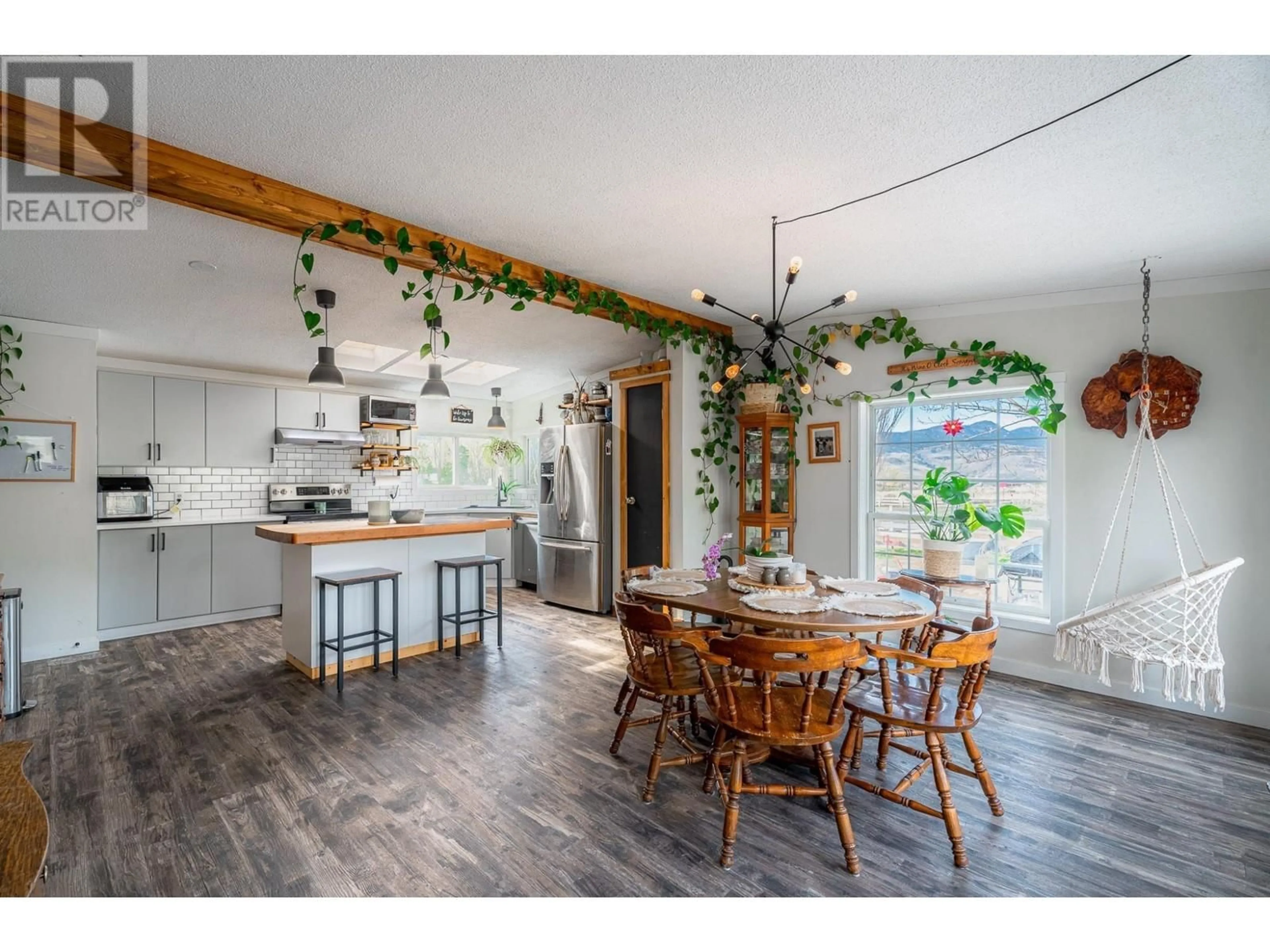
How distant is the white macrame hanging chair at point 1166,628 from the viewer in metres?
2.67

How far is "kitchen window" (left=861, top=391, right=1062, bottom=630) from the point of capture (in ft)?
12.7

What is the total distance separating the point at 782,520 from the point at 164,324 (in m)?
4.85

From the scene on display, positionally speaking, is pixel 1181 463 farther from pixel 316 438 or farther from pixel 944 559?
pixel 316 438

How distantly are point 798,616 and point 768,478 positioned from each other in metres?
2.56

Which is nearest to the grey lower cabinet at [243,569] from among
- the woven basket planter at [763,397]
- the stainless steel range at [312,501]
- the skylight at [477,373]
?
the stainless steel range at [312,501]

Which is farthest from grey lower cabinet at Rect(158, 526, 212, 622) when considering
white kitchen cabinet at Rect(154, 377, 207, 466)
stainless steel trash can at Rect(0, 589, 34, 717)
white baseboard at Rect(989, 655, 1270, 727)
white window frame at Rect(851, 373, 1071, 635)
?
white baseboard at Rect(989, 655, 1270, 727)

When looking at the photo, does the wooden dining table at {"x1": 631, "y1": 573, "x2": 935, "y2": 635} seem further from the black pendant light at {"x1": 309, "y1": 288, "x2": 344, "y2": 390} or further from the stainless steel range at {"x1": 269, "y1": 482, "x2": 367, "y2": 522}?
the stainless steel range at {"x1": 269, "y1": 482, "x2": 367, "y2": 522}

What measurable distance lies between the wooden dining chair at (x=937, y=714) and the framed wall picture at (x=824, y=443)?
2.44 metres

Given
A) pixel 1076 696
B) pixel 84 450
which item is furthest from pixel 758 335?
pixel 84 450

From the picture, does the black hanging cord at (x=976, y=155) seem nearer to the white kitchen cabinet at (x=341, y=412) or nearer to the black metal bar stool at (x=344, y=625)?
the black metal bar stool at (x=344, y=625)

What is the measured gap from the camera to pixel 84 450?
4.22 m

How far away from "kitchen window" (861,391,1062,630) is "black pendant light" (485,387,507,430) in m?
3.90
